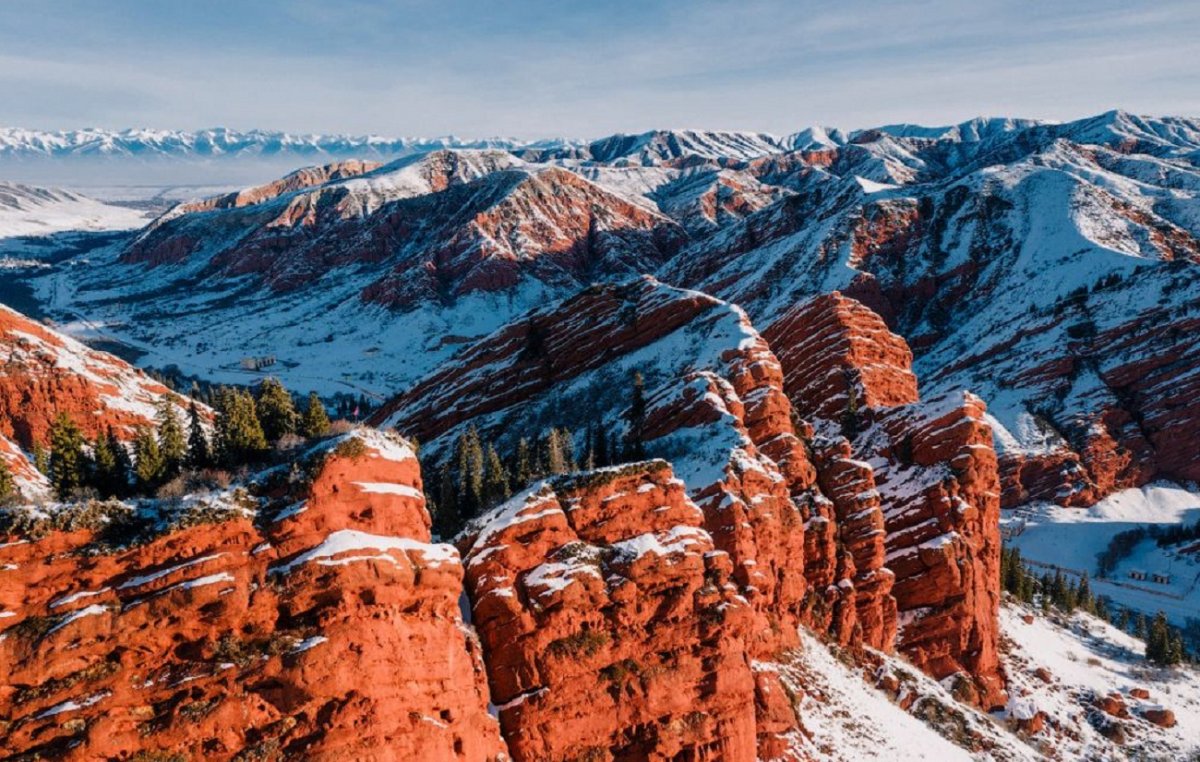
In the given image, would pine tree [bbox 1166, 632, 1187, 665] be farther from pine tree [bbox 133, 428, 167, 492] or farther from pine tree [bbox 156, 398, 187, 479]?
pine tree [bbox 133, 428, 167, 492]

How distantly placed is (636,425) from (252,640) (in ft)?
136

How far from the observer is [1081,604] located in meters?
94.6

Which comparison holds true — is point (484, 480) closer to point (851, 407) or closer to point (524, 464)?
point (524, 464)

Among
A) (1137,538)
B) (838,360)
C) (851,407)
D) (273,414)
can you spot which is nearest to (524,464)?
(273,414)

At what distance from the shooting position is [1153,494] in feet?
437

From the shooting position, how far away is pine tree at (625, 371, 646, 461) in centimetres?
6194

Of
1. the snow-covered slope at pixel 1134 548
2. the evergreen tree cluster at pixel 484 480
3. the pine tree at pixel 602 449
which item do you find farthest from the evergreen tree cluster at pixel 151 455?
the snow-covered slope at pixel 1134 548

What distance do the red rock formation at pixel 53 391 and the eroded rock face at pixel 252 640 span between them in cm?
5073

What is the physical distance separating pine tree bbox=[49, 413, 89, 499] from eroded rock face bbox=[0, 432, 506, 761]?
14.1 m

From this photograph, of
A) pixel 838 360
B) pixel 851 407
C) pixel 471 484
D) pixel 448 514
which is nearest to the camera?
pixel 448 514

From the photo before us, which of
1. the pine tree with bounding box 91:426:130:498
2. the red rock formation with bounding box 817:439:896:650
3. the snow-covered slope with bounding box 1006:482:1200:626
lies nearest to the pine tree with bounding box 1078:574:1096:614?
the snow-covered slope with bounding box 1006:482:1200:626

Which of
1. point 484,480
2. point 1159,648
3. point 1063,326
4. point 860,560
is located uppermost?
point 1063,326

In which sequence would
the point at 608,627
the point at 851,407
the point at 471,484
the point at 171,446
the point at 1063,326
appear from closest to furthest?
the point at 608,627 → the point at 171,446 → the point at 471,484 → the point at 851,407 → the point at 1063,326

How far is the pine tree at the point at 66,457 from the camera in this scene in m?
41.0
